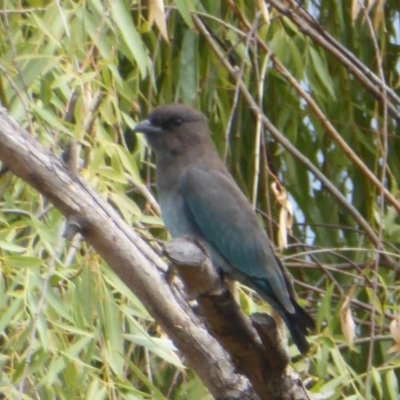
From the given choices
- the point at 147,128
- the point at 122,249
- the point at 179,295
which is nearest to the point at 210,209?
the point at 147,128

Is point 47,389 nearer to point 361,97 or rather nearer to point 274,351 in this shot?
point 274,351

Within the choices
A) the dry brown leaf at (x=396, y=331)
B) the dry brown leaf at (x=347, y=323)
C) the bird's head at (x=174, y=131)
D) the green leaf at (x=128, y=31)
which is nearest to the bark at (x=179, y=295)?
the dry brown leaf at (x=396, y=331)

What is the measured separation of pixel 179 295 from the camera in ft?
8.24

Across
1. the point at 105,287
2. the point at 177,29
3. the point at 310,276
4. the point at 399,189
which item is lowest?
the point at 310,276

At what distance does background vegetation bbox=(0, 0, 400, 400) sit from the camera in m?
2.74

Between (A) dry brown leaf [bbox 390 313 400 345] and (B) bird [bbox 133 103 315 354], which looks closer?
(A) dry brown leaf [bbox 390 313 400 345]

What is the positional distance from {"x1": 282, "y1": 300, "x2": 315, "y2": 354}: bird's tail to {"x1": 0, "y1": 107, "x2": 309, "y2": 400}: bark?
0.72ft

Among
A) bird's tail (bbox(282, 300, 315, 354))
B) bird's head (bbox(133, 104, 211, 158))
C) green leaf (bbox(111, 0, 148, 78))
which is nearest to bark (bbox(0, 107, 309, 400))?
bird's tail (bbox(282, 300, 315, 354))

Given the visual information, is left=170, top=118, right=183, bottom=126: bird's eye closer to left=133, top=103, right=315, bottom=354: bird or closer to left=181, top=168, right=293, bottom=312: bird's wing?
left=133, top=103, right=315, bottom=354: bird

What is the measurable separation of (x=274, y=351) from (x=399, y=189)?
180cm

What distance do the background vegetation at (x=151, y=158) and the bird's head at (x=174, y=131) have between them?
0.24ft

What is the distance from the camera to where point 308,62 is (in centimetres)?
372

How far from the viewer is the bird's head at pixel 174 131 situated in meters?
3.33

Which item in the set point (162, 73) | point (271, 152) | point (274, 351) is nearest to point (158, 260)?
point (274, 351)
